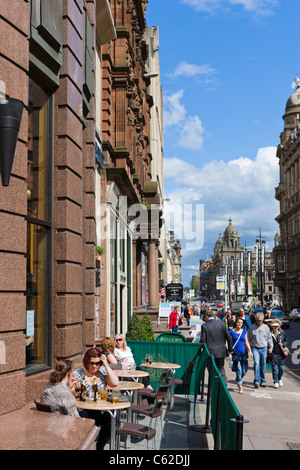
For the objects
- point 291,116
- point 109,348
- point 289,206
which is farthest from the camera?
point 291,116

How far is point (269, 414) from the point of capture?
34.4 feet

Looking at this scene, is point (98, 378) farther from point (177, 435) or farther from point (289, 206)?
point (289, 206)

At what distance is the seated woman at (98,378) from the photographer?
24.5 feet

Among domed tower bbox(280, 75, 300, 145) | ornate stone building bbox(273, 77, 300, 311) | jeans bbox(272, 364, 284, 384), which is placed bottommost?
jeans bbox(272, 364, 284, 384)

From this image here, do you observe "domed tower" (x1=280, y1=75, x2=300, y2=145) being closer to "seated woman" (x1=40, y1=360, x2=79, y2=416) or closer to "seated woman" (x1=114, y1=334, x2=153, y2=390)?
"seated woman" (x1=114, y1=334, x2=153, y2=390)

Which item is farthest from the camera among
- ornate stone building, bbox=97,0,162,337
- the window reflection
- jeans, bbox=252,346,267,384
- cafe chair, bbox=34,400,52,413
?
ornate stone building, bbox=97,0,162,337

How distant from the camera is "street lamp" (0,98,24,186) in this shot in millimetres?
6418

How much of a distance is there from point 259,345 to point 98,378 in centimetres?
719

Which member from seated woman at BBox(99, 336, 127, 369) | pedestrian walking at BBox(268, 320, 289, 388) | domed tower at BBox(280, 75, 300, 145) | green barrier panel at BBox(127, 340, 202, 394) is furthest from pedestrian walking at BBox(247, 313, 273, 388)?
domed tower at BBox(280, 75, 300, 145)

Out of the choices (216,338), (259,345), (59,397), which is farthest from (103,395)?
(259,345)

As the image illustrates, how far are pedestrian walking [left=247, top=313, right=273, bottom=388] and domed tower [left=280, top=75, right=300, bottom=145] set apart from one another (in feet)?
363

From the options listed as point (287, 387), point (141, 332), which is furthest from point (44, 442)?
point (141, 332)

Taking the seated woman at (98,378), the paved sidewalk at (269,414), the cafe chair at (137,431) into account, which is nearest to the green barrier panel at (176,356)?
the paved sidewalk at (269,414)
